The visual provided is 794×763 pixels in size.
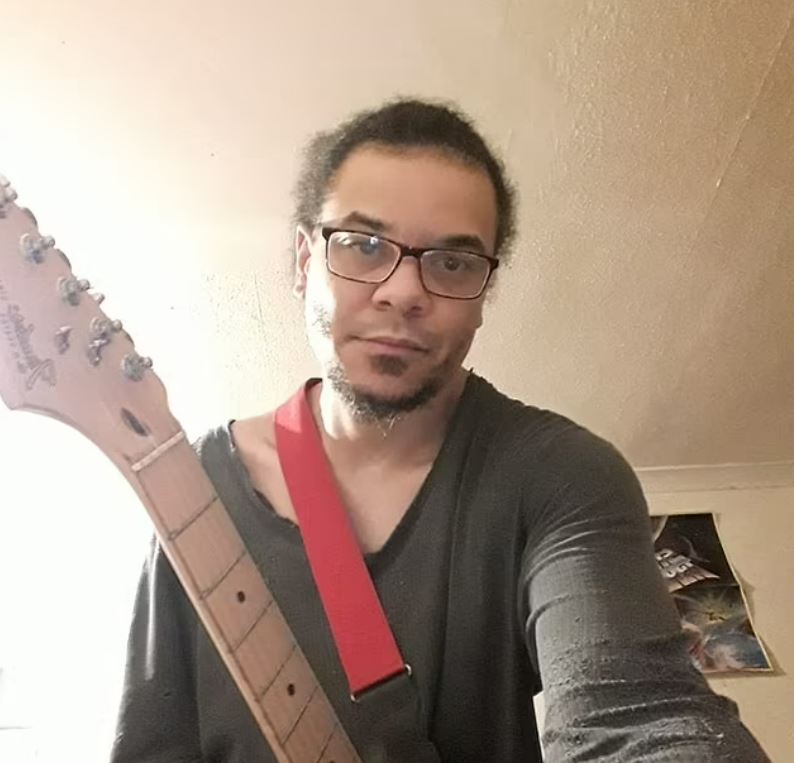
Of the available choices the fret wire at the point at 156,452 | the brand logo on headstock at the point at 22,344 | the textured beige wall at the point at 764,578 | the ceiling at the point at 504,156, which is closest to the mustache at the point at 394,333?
the fret wire at the point at 156,452

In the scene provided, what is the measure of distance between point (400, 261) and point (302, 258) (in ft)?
0.63

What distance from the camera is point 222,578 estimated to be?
2.45 feet

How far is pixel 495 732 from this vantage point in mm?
870

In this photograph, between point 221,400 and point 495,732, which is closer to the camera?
point 495,732

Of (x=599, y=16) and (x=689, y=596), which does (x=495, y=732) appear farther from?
(x=689, y=596)

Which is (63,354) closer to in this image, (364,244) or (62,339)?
(62,339)

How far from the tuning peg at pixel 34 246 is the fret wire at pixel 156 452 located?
0.53 feet

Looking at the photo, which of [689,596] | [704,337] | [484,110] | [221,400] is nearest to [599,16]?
Result: [484,110]

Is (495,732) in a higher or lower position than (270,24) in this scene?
lower

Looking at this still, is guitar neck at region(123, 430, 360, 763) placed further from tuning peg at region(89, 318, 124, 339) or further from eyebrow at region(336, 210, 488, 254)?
eyebrow at region(336, 210, 488, 254)

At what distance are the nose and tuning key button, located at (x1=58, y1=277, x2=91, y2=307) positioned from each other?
286 mm

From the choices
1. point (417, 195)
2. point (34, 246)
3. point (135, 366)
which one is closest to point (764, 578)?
point (417, 195)

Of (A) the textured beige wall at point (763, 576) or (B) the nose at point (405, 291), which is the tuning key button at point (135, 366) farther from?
(A) the textured beige wall at point (763, 576)

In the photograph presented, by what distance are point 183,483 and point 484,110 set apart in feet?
2.71
